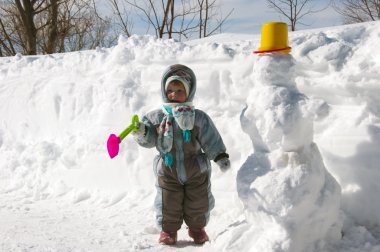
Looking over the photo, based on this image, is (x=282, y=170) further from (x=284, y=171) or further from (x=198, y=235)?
(x=198, y=235)

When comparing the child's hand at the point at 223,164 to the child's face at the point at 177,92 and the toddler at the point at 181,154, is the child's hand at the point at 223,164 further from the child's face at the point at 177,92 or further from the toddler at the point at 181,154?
the child's face at the point at 177,92

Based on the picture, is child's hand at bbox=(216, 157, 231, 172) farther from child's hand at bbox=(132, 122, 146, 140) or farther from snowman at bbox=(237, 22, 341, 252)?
child's hand at bbox=(132, 122, 146, 140)

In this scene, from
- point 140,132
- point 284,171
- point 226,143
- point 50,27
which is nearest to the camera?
point 284,171

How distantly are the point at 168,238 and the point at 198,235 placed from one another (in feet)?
0.57

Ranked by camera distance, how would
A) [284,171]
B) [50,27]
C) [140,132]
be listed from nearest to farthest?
[284,171]
[140,132]
[50,27]

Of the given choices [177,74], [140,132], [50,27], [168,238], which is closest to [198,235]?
[168,238]

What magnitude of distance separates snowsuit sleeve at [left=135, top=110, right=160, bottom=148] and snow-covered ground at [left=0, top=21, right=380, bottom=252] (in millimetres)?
513

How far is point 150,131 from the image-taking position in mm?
2314

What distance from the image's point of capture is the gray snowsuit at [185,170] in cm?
230

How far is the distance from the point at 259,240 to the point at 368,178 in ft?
2.59

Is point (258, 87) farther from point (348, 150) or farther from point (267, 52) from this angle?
point (348, 150)

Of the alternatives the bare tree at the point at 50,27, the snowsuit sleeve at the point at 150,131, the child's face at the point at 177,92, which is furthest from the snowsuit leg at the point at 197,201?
the bare tree at the point at 50,27

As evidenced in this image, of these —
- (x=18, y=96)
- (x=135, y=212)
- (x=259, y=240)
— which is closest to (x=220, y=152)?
(x=259, y=240)

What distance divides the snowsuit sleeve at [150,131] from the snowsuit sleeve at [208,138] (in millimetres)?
242
